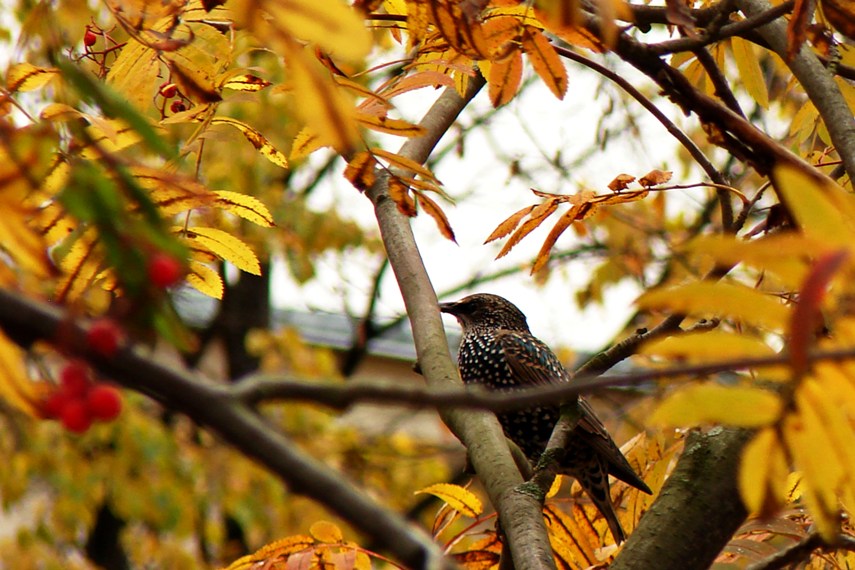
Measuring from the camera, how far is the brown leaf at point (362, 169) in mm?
1840

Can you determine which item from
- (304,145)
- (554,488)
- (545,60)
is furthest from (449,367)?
(545,60)

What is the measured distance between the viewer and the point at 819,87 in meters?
1.95

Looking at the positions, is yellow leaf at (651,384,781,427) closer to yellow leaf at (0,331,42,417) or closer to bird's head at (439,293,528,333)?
yellow leaf at (0,331,42,417)

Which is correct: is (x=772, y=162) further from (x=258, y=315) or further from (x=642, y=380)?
(x=258, y=315)

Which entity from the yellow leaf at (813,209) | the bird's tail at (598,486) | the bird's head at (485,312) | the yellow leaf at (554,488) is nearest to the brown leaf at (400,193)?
the yellow leaf at (554,488)

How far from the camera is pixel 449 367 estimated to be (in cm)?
236

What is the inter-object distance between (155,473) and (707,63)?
19.7 ft

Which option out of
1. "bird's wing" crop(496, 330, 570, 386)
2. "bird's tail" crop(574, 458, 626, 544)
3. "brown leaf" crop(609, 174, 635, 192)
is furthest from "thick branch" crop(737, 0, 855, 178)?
"bird's wing" crop(496, 330, 570, 386)

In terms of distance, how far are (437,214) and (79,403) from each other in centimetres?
105

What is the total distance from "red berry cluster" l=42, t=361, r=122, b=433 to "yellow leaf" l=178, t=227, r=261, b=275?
1010 millimetres

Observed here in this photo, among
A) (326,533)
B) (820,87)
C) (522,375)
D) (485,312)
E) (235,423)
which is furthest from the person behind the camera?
(485,312)

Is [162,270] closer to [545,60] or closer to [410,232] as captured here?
[545,60]

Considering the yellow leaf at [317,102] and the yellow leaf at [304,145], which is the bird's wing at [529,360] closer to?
the yellow leaf at [304,145]

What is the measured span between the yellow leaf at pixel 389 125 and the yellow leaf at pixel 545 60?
9.5 inches
